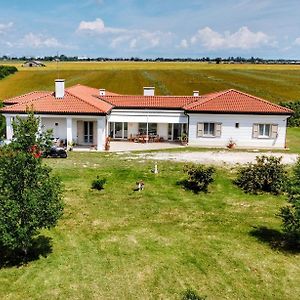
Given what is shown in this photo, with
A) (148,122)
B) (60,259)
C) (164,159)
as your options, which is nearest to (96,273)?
(60,259)

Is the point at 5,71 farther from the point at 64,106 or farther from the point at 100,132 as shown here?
the point at 100,132

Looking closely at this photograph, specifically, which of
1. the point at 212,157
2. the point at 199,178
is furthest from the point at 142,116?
the point at 199,178

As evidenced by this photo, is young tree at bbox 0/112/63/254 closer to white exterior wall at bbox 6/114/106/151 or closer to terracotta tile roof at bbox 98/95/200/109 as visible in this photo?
white exterior wall at bbox 6/114/106/151

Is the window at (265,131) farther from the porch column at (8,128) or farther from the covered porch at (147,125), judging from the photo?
the porch column at (8,128)

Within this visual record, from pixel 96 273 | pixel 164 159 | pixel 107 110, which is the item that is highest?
pixel 107 110

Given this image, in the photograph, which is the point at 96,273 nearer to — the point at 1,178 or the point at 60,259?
the point at 60,259

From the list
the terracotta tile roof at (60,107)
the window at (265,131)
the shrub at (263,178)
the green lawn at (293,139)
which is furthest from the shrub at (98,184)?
the green lawn at (293,139)
